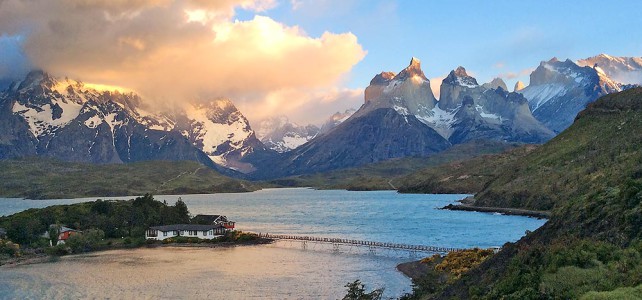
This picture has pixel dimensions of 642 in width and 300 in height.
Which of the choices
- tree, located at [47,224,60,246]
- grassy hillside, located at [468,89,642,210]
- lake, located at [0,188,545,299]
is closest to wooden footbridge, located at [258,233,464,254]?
lake, located at [0,188,545,299]

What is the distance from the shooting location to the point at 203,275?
312ft

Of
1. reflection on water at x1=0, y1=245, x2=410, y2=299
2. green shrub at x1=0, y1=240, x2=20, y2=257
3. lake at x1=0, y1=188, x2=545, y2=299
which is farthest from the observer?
green shrub at x1=0, y1=240, x2=20, y2=257

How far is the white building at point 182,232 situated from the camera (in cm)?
14638

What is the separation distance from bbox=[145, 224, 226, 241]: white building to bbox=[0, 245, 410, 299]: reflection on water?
1891 centimetres

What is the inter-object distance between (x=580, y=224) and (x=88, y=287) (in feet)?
235

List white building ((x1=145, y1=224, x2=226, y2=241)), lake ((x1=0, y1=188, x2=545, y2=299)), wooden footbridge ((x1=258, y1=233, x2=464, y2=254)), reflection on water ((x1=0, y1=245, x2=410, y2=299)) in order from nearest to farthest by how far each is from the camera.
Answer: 1. reflection on water ((x1=0, y1=245, x2=410, y2=299))
2. lake ((x1=0, y1=188, x2=545, y2=299))
3. wooden footbridge ((x1=258, y1=233, x2=464, y2=254))
4. white building ((x1=145, y1=224, x2=226, y2=241))

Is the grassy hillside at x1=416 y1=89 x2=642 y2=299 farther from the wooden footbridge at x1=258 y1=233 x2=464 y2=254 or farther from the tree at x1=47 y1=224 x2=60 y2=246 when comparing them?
the tree at x1=47 y1=224 x2=60 y2=246

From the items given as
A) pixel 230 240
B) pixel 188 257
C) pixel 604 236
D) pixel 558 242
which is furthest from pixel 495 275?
pixel 230 240

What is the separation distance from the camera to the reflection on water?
8200 cm

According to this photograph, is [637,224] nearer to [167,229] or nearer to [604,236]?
[604,236]

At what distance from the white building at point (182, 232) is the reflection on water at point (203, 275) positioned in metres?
18.9

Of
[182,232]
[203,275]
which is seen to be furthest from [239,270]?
[182,232]

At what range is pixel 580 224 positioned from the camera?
4138 cm

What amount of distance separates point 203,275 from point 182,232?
54499 mm
